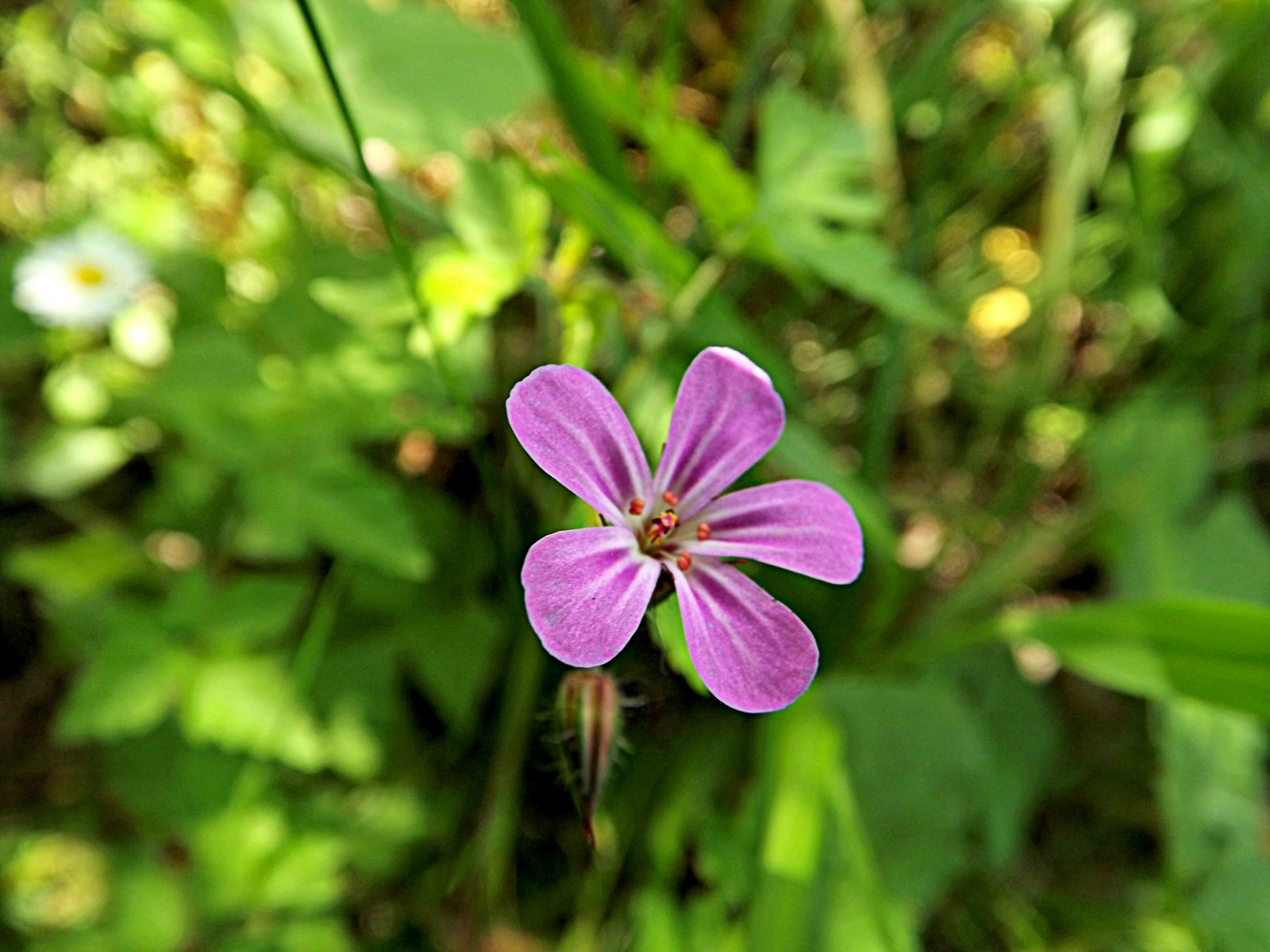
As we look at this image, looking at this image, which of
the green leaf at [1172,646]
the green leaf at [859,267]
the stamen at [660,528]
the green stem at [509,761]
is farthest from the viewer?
the green stem at [509,761]

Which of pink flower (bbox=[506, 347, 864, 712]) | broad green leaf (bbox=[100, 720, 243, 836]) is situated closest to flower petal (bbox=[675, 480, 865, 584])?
pink flower (bbox=[506, 347, 864, 712])

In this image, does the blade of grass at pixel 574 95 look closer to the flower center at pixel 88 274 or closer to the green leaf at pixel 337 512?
the green leaf at pixel 337 512

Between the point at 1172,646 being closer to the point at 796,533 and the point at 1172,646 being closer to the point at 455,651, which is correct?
the point at 796,533

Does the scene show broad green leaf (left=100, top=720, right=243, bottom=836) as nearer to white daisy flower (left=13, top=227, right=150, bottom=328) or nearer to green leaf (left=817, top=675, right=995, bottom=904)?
white daisy flower (left=13, top=227, right=150, bottom=328)

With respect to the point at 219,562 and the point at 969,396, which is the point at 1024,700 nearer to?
the point at 969,396

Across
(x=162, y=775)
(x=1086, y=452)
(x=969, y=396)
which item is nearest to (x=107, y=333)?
(x=162, y=775)

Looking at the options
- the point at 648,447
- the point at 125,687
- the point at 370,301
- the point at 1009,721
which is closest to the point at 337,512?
the point at 370,301

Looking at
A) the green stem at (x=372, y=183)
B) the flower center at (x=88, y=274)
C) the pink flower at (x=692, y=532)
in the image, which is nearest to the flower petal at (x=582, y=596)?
the pink flower at (x=692, y=532)

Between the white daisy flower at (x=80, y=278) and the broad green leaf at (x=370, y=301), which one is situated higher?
the white daisy flower at (x=80, y=278)
